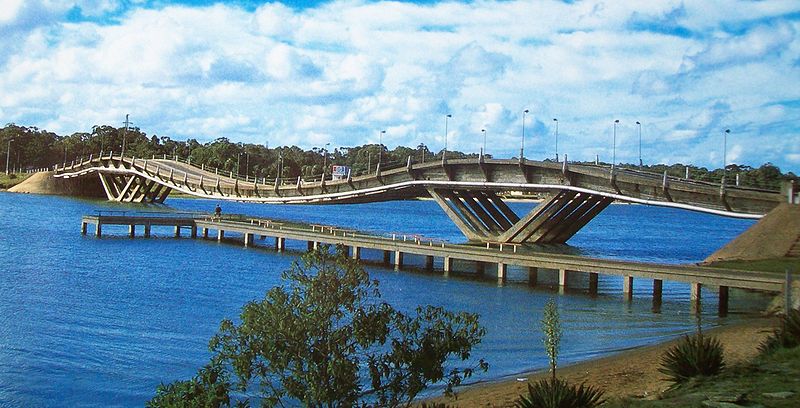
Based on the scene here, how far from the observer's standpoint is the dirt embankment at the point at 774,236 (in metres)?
45.7

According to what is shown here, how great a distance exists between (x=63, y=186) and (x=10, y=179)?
98.1 feet

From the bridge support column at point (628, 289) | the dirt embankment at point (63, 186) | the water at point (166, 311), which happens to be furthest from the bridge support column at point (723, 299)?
the dirt embankment at point (63, 186)

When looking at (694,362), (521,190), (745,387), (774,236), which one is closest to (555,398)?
(745,387)

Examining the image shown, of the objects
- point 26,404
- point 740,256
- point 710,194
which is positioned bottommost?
point 26,404

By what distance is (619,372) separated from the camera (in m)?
26.8

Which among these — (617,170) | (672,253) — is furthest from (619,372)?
(672,253)

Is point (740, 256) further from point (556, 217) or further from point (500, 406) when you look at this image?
point (500, 406)

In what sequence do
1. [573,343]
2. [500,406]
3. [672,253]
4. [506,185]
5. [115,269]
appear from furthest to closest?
[672,253], [506,185], [115,269], [573,343], [500,406]

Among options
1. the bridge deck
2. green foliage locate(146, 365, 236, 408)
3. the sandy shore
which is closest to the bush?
the sandy shore

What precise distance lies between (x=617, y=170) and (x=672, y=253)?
24.2m

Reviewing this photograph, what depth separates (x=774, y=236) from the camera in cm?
4709

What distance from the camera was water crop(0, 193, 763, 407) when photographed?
27.0m

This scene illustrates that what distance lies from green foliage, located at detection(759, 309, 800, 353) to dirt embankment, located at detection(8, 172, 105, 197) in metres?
154

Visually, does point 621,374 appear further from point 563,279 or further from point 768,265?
point 563,279
